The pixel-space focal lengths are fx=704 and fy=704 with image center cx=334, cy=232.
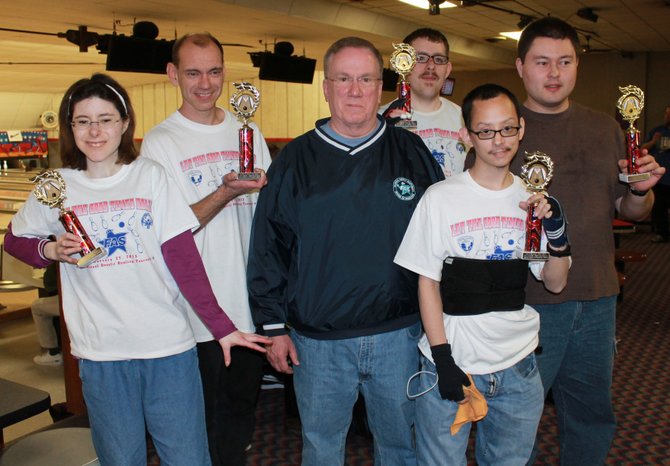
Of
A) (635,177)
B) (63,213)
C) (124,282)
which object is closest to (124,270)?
(124,282)

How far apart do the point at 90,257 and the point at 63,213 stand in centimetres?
16

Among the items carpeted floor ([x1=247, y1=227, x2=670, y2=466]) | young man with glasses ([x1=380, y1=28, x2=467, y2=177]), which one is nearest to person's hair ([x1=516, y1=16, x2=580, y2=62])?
young man with glasses ([x1=380, y1=28, x2=467, y2=177])

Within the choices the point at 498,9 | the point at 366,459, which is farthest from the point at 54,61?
the point at 366,459

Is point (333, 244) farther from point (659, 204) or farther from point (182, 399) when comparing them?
point (659, 204)

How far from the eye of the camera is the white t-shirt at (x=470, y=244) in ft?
6.74

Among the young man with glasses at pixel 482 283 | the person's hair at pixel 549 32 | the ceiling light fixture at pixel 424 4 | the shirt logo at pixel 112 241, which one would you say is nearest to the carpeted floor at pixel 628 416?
the young man with glasses at pixel 482 283

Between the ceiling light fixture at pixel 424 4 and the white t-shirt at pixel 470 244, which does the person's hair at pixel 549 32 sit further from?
the ceiling light fixture at pixel 424 4

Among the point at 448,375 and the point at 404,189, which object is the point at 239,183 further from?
the point at 448,375

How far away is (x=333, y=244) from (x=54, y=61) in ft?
52.7

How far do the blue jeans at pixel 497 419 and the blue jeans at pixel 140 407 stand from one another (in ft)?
2.35

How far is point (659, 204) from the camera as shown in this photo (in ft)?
35.1

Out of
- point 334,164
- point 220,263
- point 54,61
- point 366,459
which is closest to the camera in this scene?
point 334,164

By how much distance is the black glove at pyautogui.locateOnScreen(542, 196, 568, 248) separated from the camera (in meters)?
2.02

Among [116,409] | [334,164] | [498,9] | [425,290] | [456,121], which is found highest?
[498,9]
